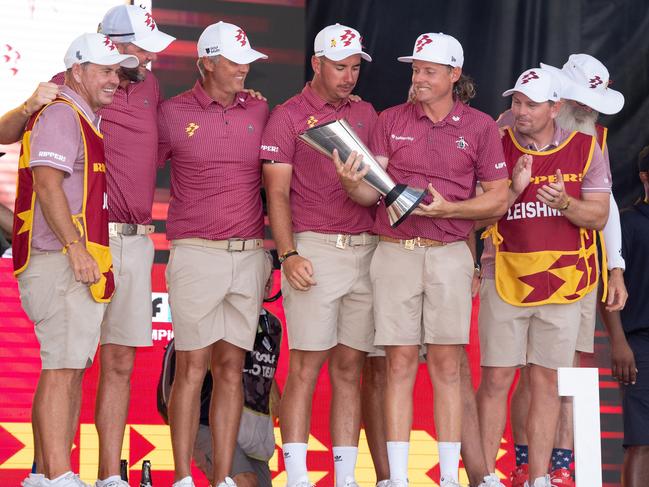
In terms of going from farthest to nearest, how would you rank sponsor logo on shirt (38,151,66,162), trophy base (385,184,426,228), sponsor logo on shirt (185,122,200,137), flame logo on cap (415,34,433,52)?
sponsor logo on shirt (185,122,200,137)
flame logo on cap (415,34,433,52)
trophy base (385,184,426,228)
sponsor logo on shirt (38,151,66,162)

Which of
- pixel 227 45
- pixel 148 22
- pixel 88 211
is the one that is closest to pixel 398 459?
A: pixel 88 211

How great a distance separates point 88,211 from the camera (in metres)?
4.33

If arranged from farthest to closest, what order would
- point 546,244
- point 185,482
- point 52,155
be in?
point 546,244 < point 185,482 < point 52,155

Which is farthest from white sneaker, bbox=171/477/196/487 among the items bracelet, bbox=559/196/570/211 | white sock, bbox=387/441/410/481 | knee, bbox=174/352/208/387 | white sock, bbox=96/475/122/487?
bracelet, bbox=559/196/570/211

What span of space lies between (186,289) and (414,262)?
3.06ft

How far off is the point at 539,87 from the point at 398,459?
5.44ft

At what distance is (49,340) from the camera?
4297 mm

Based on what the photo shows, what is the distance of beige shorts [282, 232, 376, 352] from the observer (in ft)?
15.8

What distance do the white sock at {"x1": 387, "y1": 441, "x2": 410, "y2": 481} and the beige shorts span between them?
445 millimetres

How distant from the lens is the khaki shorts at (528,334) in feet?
16.4

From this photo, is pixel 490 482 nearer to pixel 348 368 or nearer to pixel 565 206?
pixel 348 368

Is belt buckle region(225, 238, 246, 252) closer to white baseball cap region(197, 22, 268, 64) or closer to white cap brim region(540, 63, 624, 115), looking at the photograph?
white baseball cap region(197, 22, 268, 64)

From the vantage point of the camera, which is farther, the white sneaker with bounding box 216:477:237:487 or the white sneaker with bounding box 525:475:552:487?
the white sneaker with bounding box 525:475:552:487

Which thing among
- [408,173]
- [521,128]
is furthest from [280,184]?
[521,128]
